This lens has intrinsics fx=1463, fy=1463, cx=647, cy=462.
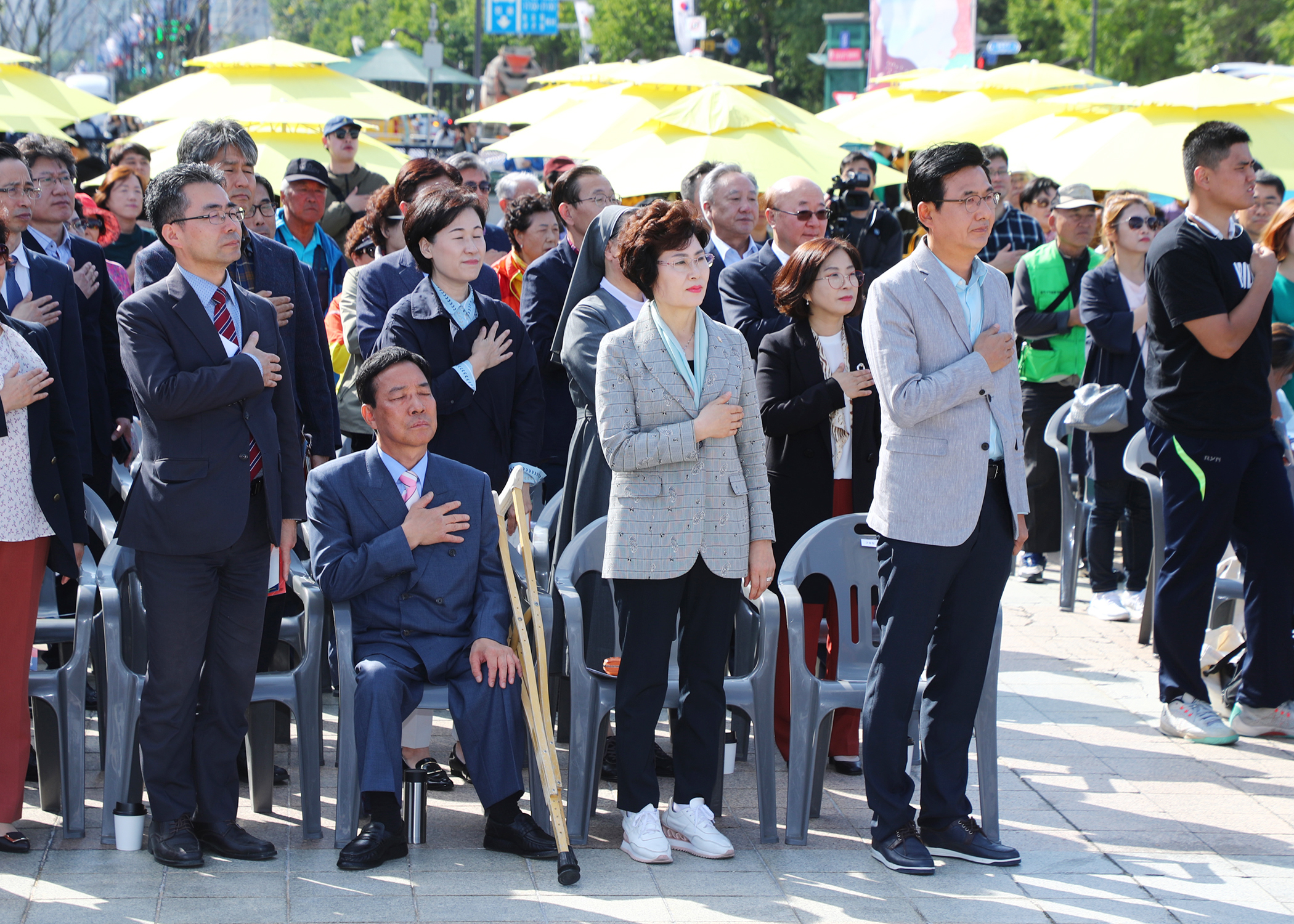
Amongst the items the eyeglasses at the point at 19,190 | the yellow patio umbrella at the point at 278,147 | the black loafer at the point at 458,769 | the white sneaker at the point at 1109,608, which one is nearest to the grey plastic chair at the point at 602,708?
the black loafer at the point at 458,769

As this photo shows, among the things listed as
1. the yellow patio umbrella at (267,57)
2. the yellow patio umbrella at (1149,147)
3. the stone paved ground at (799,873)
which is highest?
the yellow patio umbrella at (267,57)

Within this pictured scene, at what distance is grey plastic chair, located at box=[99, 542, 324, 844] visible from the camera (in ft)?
14.4

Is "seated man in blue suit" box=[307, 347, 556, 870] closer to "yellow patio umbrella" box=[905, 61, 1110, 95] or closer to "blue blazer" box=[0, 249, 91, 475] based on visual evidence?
"blue blazer" box=[0, 249, 91, 475]

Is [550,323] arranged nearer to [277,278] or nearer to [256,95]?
[277,278]

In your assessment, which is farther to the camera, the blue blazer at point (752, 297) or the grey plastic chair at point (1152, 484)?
the grey plastic chair at point (1152, 484)

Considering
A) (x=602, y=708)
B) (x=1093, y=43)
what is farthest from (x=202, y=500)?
(x=1093, y=43)

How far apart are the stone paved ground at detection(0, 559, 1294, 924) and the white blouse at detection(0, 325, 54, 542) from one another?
957 millimetres

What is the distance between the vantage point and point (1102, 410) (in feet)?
24.0

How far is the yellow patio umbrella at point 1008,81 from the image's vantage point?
14453mm

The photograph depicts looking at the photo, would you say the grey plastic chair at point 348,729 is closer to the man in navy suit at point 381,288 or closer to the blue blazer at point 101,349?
the man in navy suit at point 381,288

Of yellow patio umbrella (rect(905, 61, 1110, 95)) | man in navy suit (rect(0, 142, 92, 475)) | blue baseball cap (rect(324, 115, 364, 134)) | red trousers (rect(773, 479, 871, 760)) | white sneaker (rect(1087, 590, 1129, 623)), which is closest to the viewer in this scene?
man in navy suit (rect(0, 142, 92, 475))

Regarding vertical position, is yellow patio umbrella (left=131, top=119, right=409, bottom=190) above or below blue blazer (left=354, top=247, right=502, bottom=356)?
above

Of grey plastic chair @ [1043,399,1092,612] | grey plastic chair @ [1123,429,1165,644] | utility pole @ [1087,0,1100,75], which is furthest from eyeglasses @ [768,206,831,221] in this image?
utility pole @ [1087,0,1100,75]

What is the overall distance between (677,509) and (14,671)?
2.04 m
